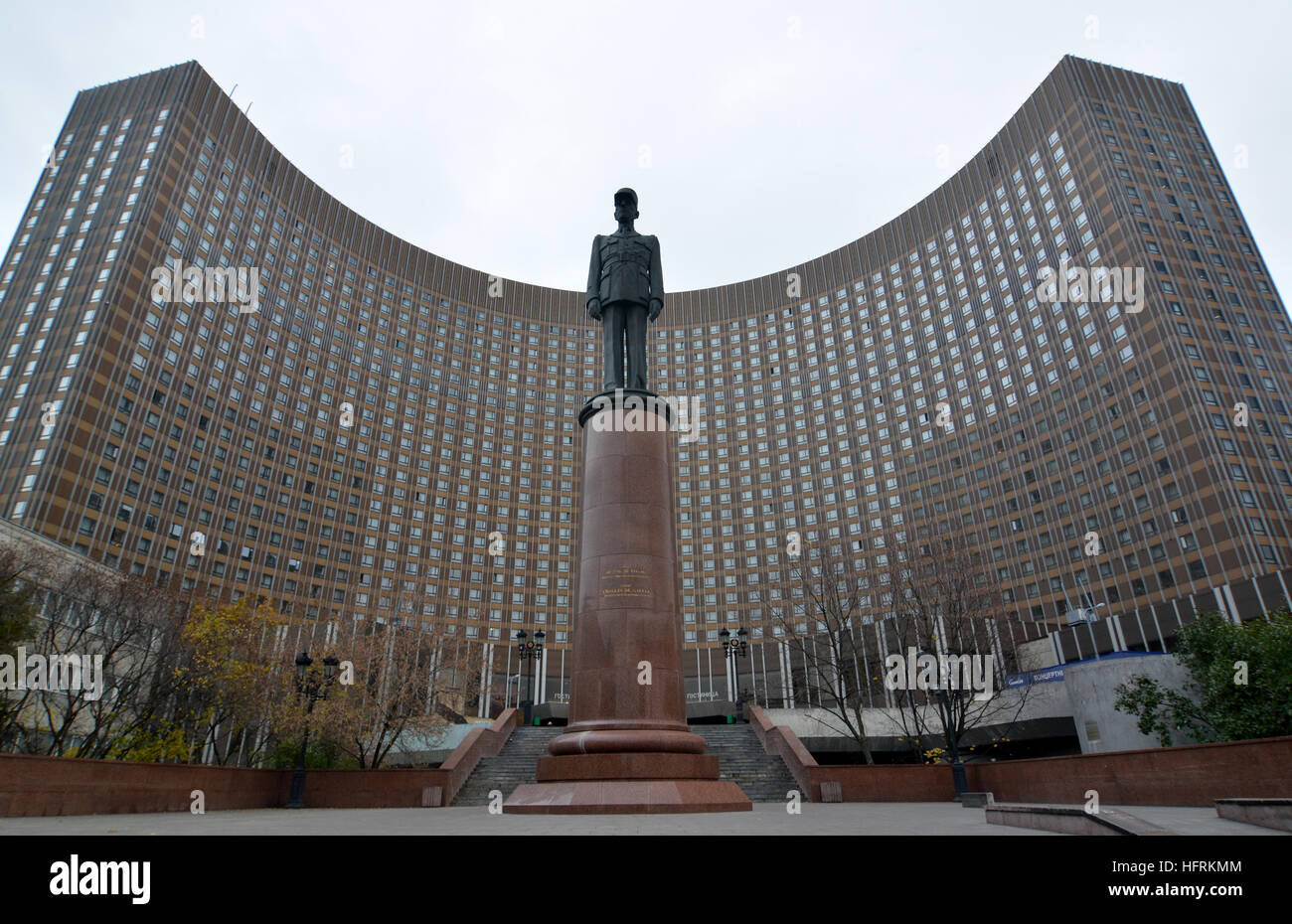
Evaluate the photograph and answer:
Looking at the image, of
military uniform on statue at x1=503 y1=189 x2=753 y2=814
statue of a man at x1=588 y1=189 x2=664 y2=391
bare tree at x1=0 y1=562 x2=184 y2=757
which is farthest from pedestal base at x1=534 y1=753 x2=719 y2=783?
bare tree at x1=0 y1=562 x2=184 y2=757

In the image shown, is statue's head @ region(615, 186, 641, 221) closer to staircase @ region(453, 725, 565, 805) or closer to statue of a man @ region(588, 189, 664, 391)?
statue of a man @ region(588, 189, 664, 391)

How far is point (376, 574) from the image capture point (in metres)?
90.9

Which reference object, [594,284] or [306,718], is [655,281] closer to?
[594,284]

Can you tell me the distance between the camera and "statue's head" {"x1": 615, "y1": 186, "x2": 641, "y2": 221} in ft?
77.9

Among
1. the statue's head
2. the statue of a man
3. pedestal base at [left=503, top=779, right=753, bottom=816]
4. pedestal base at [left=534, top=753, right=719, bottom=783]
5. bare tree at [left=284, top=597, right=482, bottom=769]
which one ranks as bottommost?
pedestal base at [left=503, top=779, right=753, bottom=816]

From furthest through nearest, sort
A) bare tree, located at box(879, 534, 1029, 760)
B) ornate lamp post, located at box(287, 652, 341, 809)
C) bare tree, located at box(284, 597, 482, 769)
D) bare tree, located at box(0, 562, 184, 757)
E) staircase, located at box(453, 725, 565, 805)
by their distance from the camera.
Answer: bare tree, located at box(879, 534, 1029, 760) → bare tree, located at box(0, 562, 184, 757) → bare tree, located at box(284, 597, 482, 769) → staircase, located at box(453, 725, 565, 805) → ornate lamp post, located at box(287, 652, 341, 809)

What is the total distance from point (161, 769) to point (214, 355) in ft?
242

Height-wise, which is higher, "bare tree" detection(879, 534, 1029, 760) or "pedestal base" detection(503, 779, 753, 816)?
→ "bare tree" detection(879, 534, 1029, 760)

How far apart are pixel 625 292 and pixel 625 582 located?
9.34 m

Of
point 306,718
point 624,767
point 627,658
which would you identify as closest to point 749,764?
point 627,658

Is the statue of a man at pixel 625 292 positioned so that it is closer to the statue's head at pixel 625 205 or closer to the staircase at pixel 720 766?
the statue's head at pixel 625 205

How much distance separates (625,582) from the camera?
710 inches

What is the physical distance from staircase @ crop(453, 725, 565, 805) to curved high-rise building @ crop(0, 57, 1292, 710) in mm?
22110

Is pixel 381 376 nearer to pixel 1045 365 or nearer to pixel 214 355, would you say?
pixel 214 355
